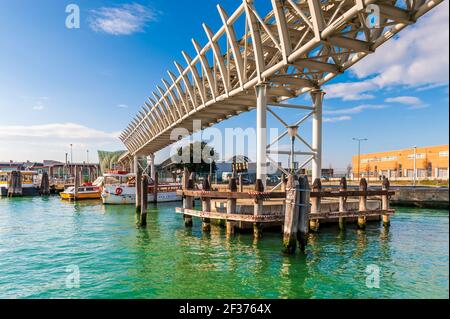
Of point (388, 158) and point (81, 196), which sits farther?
Answer: point (388, 158)

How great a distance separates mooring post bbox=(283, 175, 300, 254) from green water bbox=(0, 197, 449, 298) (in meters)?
0.54

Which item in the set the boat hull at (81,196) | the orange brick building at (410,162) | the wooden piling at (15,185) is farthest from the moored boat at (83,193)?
the orange brick building at (410,162)

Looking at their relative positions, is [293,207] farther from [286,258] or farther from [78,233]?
[78,233]

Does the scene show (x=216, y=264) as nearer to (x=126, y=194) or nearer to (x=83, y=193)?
(x=126, y=194)

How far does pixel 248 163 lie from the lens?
97688 millimetres

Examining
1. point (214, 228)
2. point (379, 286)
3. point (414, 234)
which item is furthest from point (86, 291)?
point (414, 234)

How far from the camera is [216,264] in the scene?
37.7 feet

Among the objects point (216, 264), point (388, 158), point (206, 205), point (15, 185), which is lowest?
point (216, 264)

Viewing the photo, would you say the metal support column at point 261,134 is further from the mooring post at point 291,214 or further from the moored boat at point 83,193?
the moored boat at point 83,193

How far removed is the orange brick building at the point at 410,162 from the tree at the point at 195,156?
3970 centimetres

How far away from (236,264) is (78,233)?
37.9 feet

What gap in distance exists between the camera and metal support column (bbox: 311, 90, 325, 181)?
19.1 meters

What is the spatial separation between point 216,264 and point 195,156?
6975cm


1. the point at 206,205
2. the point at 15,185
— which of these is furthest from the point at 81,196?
the point at 206,205
